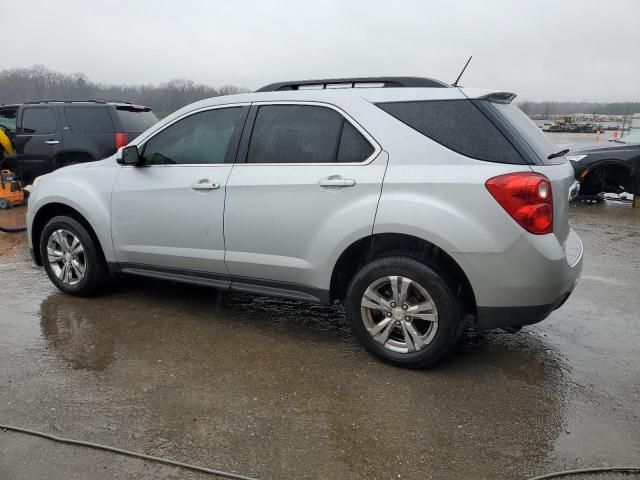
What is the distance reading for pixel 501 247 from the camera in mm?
3076

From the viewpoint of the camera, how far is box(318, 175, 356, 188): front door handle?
342 cm

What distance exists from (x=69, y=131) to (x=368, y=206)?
8075 mm

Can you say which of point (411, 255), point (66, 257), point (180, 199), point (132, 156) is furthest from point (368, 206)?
point (66, 257)

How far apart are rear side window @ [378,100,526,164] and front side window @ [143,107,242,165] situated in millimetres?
1314

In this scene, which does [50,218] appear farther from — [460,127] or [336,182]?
[460,127]

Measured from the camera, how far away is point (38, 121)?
9.86 metres

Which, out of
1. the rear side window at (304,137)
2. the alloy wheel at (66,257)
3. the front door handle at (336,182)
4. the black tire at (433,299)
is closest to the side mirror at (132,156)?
the alloy wheel at (66,257)

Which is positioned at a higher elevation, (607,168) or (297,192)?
(297,192)

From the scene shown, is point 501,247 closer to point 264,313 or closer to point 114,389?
point 264,313

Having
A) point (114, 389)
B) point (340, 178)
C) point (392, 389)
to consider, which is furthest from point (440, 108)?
point (114, 389)

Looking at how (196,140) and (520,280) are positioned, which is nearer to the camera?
(520,280)

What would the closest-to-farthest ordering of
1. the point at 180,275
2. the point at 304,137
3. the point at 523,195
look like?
the point at 523,195
the point at 304,137
the point at 180,275

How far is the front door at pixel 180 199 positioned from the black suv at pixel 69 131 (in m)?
5.62

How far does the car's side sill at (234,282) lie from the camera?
372 centimetres
